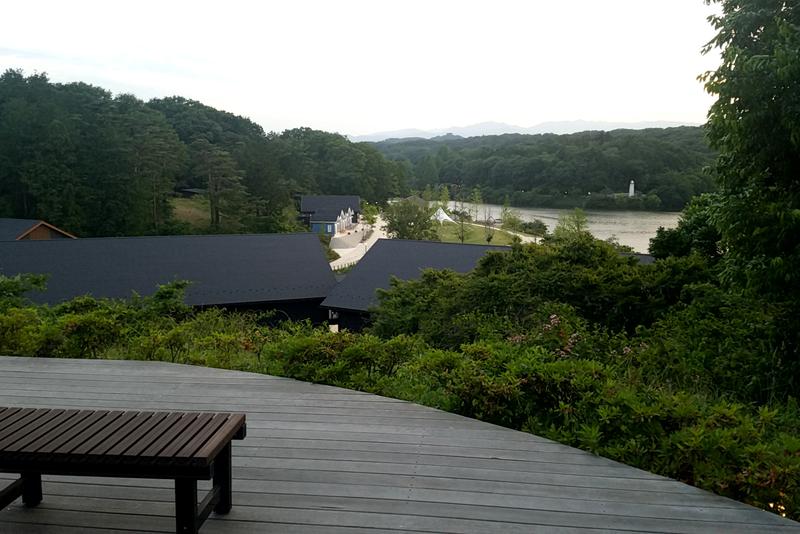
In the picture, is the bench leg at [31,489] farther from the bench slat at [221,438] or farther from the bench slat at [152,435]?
the bench slat at [221,438]

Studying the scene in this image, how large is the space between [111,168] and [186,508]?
38947 millimetres

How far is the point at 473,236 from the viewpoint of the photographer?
4112 centimetres

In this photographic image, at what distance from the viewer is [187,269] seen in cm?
1812

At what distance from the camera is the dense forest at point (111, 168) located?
117 feet

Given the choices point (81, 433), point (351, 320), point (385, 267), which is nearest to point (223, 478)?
point (81, 433)

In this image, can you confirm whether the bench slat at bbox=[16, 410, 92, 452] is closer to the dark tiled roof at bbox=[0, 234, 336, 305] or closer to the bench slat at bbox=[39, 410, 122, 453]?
the bench slat at bbox=[39, 410, 122, 453]

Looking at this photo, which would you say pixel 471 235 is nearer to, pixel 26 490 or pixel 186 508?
pixel 26 490

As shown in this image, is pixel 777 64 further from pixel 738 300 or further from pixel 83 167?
pixel 83 167

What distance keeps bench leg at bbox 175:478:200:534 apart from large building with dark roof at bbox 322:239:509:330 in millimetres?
12778

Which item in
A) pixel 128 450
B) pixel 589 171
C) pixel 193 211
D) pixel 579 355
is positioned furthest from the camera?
pixel 589 171

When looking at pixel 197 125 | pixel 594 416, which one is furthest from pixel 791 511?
pixel 197 125

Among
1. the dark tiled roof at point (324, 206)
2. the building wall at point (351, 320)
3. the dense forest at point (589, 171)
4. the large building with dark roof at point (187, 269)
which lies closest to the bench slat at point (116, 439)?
the building wall at point (351, 320)

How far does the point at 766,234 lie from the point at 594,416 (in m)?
2.28

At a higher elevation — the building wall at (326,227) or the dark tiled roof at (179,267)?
the dark tiled roof at (179,267)
